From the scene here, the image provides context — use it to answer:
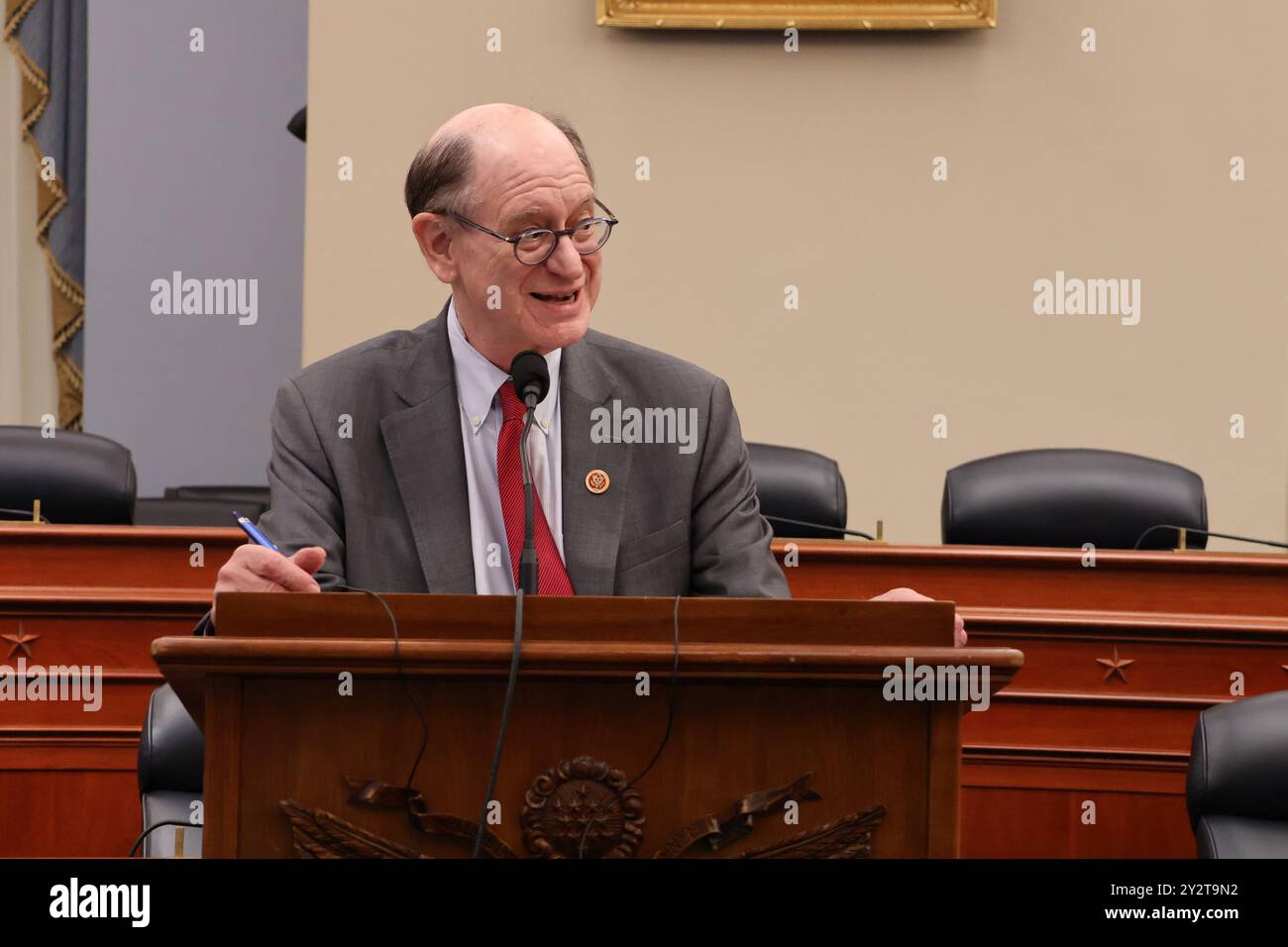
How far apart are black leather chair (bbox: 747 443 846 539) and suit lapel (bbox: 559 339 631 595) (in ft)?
4.32

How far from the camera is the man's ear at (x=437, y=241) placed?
2.25 m

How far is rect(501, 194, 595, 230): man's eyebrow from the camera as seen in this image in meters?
2.17

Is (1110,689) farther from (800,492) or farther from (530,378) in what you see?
(530,378)

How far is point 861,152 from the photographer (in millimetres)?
4836

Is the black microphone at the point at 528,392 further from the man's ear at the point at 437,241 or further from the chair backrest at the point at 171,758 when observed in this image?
the chair backrest at the point at 171,758

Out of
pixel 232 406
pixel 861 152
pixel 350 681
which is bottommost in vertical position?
pixel 350 681

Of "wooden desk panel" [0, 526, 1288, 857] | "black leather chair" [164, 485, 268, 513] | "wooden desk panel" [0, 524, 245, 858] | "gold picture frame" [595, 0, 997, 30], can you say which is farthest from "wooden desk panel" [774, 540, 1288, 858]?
"black leather chair" [164, 485, 268, 513]

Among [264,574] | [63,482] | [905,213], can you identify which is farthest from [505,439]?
[905,213]

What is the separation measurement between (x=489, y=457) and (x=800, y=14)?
2978 mm

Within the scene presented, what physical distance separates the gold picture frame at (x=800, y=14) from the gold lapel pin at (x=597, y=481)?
2914 mm

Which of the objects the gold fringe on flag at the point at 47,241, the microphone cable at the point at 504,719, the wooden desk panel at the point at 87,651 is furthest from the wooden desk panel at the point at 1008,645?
the gold fringe on flag at the point at 47,241
